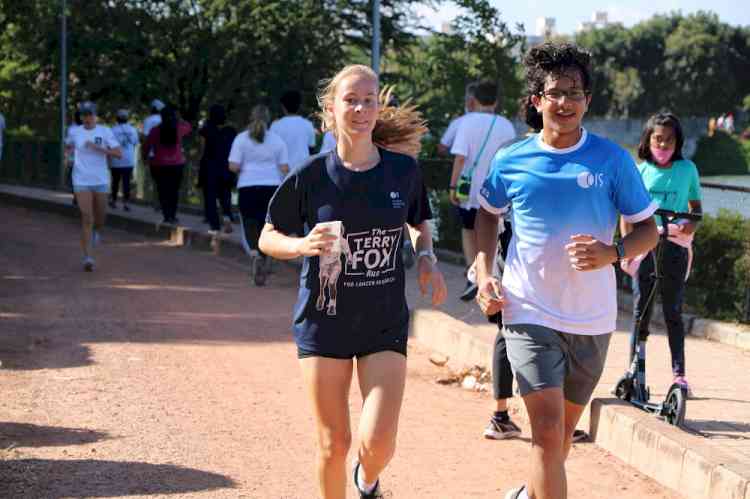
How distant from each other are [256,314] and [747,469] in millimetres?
7028

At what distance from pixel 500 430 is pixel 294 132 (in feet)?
25.1

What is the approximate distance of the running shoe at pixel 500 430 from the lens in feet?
25.4

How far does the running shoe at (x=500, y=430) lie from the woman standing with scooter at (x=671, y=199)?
893 mm

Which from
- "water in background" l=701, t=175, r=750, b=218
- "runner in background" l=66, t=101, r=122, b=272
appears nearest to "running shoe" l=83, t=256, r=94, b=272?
"runner in background" l=66, t=101, r=122, b=272

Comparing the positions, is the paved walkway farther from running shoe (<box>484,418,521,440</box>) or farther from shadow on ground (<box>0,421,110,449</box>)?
shadow on ground (<box>0,421,110,449</box>)

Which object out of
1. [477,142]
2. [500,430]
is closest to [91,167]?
[477,142]

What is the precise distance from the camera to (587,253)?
16.4 ft

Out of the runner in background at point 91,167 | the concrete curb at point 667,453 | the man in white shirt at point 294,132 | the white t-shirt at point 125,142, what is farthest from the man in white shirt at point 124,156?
the concrete curb at point 667,453

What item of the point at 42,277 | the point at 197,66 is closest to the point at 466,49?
the point at 42,277

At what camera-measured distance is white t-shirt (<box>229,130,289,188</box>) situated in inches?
562

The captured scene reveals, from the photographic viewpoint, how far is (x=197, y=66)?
33.4 metres

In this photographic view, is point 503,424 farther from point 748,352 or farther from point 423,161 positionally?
point 423,161

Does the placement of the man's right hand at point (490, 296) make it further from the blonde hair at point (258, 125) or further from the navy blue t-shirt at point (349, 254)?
Answer: the blonde hair at point (258, 125)

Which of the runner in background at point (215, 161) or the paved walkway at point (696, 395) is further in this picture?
the runner in background at point (215, 161)
